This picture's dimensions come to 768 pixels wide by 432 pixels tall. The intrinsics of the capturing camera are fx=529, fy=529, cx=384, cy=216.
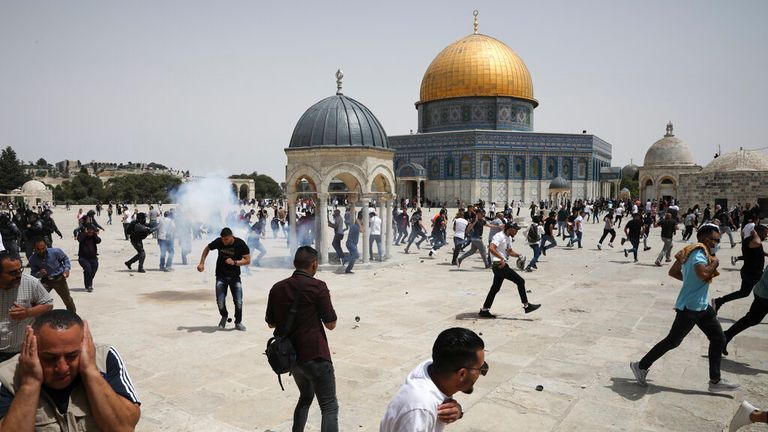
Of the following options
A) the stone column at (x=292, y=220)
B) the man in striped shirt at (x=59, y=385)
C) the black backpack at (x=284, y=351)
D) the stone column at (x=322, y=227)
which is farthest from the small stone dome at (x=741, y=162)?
the man in striped shirt at (x=59, y=385)

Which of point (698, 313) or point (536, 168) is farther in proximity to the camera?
point (536, 168)

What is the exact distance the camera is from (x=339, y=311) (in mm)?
9172

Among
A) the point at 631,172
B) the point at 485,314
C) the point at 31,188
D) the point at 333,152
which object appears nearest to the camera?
the point at 485,314

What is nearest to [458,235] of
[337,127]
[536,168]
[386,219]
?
[386,219]

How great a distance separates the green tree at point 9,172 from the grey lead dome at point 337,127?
71.3 m

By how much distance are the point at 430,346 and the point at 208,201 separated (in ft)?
54.6

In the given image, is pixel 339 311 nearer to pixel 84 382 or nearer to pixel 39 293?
pixel 39 293

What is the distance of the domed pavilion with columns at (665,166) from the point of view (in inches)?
2111

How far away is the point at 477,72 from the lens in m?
54.0

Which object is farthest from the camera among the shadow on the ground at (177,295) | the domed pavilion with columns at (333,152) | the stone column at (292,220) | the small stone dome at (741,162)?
the small stone dome at (741,162)

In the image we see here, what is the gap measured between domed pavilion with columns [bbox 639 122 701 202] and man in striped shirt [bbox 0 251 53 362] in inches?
2289

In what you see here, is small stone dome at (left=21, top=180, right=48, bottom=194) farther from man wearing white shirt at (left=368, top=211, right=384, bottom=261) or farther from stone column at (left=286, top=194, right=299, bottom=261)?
man wearing white shirt at (left=368, top=211, right=384, bottom=261)

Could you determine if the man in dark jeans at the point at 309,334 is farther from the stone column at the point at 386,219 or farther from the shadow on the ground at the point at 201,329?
the stone column at the point at 386,219

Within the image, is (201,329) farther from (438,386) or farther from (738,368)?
(738,368)
